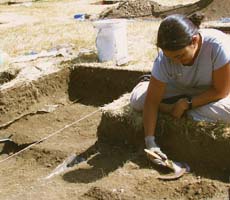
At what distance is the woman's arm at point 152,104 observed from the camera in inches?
148

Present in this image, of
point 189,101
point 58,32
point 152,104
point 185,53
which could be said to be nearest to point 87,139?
point 152,104

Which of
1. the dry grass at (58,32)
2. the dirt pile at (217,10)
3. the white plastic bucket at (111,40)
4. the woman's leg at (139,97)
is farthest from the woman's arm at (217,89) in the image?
the dirt pile at (217,10)

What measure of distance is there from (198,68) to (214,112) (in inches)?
13.9

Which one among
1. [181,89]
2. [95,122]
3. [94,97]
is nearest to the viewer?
[181,89]

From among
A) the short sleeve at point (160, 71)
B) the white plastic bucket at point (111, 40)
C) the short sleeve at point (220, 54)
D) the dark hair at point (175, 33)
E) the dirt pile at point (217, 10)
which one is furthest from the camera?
the dirt pile at point (217, 10)

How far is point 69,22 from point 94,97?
13.9 feet

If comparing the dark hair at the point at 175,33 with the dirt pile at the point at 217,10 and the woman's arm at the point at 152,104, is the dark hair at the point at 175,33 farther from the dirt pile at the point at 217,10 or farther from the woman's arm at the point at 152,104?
the dirt pile at the point at 217,10

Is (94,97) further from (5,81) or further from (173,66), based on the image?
(173,66)

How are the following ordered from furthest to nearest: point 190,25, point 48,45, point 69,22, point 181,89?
point 69,22 < point 48,45 < point 181,89 < point 190,25

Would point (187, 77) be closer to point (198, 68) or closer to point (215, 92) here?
point (198, 68)

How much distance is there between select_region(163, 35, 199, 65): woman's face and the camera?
340 centimetres

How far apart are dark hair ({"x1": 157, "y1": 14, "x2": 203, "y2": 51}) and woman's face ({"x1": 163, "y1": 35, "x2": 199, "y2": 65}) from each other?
0.04m

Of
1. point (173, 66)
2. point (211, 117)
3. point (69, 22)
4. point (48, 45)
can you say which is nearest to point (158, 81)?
point (173, 66)

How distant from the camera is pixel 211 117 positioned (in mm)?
3809
